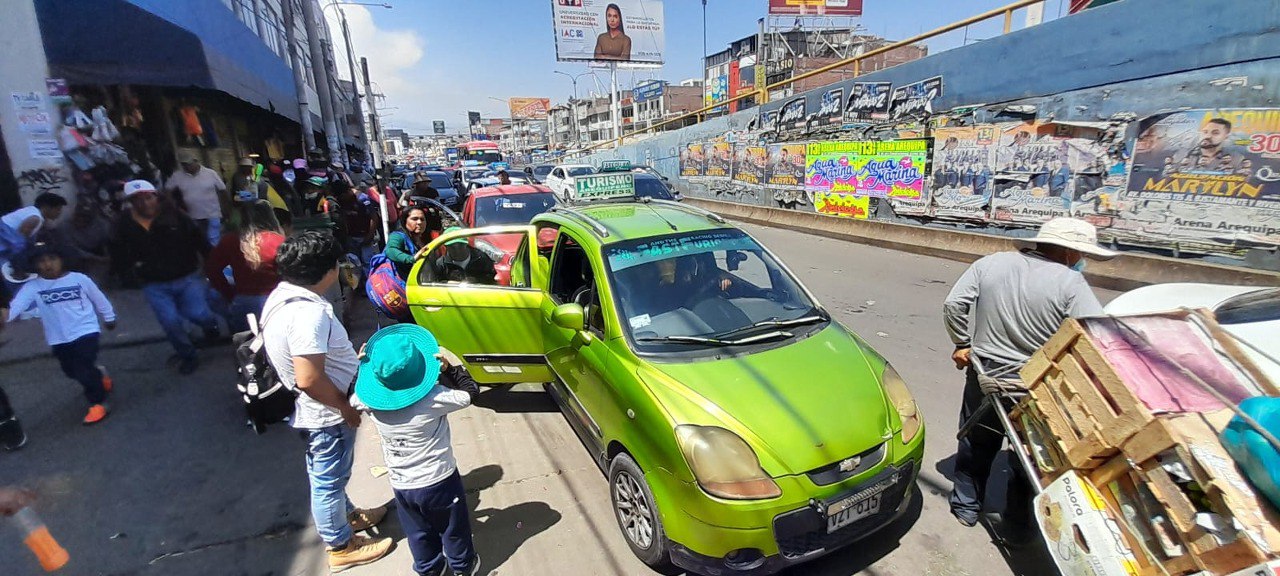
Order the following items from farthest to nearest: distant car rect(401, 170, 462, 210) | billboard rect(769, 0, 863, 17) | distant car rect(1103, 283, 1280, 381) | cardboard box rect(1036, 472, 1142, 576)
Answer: billboard rect(769, 0, 863, 17) < distant car rect(401, 170, 462, 210) < distant car rect(1103, 283, 1280, 381) < cardboard box rect(1036, 472, 1142, 576)

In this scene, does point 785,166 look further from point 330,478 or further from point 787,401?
point 330,478

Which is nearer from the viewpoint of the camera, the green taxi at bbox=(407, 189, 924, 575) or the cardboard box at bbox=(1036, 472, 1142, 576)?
the cardboard box at bbox=(1036, 472, 1142, 576)

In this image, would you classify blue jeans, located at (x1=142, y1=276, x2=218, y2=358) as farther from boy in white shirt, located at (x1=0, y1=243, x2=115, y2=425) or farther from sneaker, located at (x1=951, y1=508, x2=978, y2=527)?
sneaker, located at (x1=951, y1=508, x2=978, y2=527)

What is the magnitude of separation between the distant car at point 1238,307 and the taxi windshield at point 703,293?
177 cm

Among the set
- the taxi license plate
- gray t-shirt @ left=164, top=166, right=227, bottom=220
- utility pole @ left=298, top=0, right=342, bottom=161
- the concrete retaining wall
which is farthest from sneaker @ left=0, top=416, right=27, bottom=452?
utility pole @ left=298, top=0, right=342, bottom=161

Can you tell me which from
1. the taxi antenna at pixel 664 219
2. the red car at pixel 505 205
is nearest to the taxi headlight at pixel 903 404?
the taxi antenna at pixel 664 219

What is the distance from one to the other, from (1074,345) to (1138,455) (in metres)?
0.53

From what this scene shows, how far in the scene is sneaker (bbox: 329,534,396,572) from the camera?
281 cm

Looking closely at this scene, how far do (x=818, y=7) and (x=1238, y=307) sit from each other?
4194cm

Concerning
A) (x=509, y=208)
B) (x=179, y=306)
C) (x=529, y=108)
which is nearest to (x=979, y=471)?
(x=509, y=208)

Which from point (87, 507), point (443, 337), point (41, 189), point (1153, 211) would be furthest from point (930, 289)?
point (41, 189)

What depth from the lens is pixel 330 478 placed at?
8.88 feet

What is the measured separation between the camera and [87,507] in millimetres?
3373

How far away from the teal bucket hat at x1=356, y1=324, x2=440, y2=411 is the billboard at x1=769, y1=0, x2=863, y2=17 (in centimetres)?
4041
